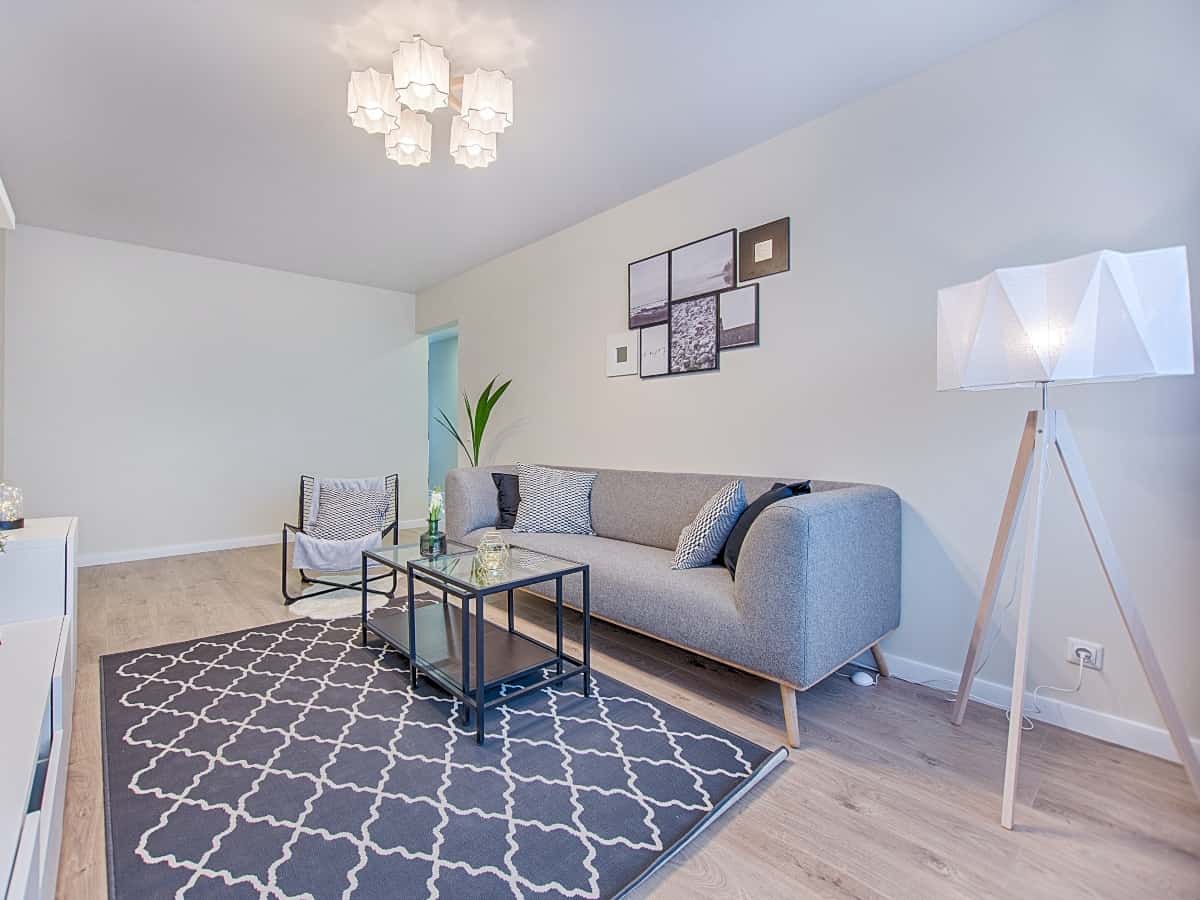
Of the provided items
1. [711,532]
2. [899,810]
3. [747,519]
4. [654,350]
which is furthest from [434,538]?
[899,810]

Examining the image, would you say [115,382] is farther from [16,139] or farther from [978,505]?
[978,505]

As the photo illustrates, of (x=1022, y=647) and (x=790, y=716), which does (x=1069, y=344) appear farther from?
(x=790, y=716)

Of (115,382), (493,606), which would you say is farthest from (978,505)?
(115,382)

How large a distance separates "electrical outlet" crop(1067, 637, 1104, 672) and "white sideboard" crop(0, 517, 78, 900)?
275cm

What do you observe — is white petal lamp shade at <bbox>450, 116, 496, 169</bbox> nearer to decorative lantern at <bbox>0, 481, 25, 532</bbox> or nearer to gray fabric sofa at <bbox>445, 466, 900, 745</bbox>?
gray fabric sofa at <bbox>445, 466, 900, 745</bbox>

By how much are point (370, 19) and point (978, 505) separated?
2.88 meters

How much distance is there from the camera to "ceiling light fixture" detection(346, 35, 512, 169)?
1939 mm

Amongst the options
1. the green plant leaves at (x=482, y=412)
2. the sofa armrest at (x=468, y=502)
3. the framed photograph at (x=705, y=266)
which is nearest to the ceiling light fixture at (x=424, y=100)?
the framed photograph at (x=705, y=266)

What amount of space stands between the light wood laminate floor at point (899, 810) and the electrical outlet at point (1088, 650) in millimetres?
254

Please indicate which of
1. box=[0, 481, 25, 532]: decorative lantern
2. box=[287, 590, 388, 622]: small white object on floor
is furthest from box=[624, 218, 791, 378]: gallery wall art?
box=[0, 481, 25, 532]: decorative lantern

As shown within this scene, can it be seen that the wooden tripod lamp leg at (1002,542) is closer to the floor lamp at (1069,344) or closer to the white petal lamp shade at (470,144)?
the floor lamp at (1069,344)

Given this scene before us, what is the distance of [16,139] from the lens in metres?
2.77

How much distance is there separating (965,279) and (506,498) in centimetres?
274

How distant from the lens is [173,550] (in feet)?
15.1
